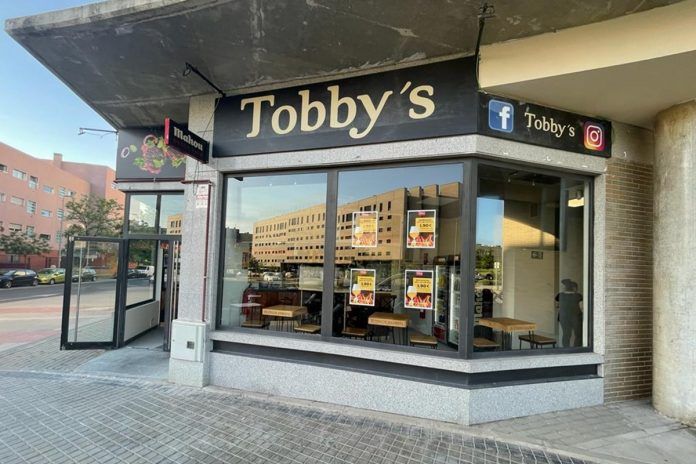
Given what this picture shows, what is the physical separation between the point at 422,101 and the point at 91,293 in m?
6.97

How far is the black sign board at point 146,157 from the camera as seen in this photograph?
673 centimetres

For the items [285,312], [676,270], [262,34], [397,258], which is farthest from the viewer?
[285,312]

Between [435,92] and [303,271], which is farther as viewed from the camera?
[303,271]

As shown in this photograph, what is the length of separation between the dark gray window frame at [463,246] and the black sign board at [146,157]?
7.26ft

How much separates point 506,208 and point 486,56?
102 inches

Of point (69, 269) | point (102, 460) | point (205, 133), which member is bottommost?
point (102, 460)

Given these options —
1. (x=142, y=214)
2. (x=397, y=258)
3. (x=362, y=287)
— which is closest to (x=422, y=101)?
(x=397, y=258)

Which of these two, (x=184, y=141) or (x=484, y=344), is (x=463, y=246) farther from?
(x=184, y=141)

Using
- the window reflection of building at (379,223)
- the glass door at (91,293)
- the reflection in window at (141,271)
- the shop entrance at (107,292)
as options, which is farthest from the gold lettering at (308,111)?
the reflection in window at (141,271)

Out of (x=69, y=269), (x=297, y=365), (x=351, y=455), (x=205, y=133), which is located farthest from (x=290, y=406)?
(x=69, y=269)

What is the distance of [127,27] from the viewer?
388 cm

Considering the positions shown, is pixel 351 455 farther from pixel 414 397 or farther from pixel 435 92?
pixel 435 92

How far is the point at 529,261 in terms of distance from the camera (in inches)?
253

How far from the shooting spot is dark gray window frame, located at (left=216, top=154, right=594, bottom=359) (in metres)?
4.06
